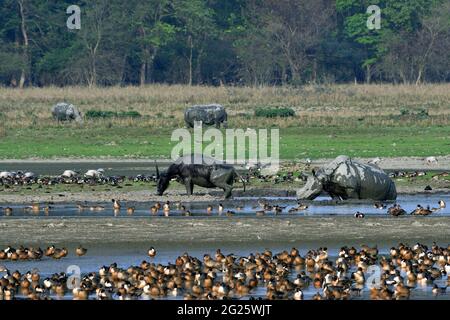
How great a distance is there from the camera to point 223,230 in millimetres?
21703

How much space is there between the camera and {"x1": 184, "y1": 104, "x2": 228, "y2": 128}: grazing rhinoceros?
47.2 m

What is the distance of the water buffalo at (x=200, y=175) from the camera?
26.3 meters

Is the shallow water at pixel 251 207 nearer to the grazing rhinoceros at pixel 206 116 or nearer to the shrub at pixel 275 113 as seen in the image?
the grazing rhinoceros at pixel 206 116

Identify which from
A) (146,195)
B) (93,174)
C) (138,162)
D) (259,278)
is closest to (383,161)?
(138,162)

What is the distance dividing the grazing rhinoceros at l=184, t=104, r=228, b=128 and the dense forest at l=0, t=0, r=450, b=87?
122 ft

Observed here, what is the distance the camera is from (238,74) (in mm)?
92125

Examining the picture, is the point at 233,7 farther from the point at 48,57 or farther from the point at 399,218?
the point at 399,218

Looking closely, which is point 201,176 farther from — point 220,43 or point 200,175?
point 220,43

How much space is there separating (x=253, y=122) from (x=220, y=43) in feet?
156

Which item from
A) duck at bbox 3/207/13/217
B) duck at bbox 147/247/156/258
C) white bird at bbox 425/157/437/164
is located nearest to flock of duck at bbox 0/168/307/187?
duck at bbox 3/207/13/217

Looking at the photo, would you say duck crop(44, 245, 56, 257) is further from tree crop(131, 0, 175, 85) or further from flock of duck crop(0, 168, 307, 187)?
tree crop(131, 0, 175, 85)
